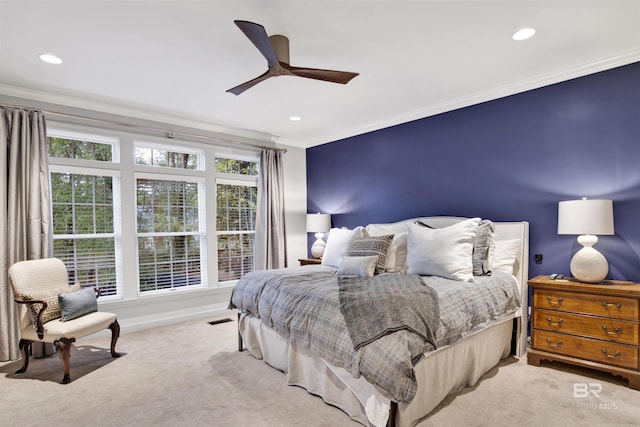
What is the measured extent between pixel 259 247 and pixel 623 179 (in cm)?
415

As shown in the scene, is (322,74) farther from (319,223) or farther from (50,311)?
(50,311)

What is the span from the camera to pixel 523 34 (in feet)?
8.20

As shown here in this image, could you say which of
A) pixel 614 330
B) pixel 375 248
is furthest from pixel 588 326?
pixel 375 248

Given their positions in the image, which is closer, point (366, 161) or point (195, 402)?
point (195, 402)

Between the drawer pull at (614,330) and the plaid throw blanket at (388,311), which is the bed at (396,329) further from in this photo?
the drawer pull at (614,330)

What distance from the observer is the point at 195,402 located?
2.37 m

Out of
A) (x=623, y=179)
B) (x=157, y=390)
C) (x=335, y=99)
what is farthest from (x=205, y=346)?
(x=623, y=179)

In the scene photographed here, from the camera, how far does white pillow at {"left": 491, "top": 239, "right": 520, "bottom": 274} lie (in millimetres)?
3195

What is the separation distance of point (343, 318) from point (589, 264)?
2091 millimetres

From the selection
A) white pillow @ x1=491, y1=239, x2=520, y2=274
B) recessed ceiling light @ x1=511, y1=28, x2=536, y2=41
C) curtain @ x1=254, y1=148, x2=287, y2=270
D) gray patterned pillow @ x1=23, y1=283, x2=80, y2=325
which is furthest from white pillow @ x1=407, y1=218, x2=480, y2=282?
gray patterned pillow @ x1=23, y1=283, x2=80, y2=325

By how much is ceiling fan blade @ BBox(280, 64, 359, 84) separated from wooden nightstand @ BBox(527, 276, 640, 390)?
2308 millimetres

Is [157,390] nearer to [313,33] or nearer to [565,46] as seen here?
[313,33]

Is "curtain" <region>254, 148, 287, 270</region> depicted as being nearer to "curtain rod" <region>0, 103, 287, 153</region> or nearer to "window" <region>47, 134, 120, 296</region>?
"curtain rod" <region>0, 103, 287, 153</region>

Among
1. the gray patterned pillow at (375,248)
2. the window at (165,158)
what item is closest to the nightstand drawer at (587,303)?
the gray patterned pillow at (375,248)
